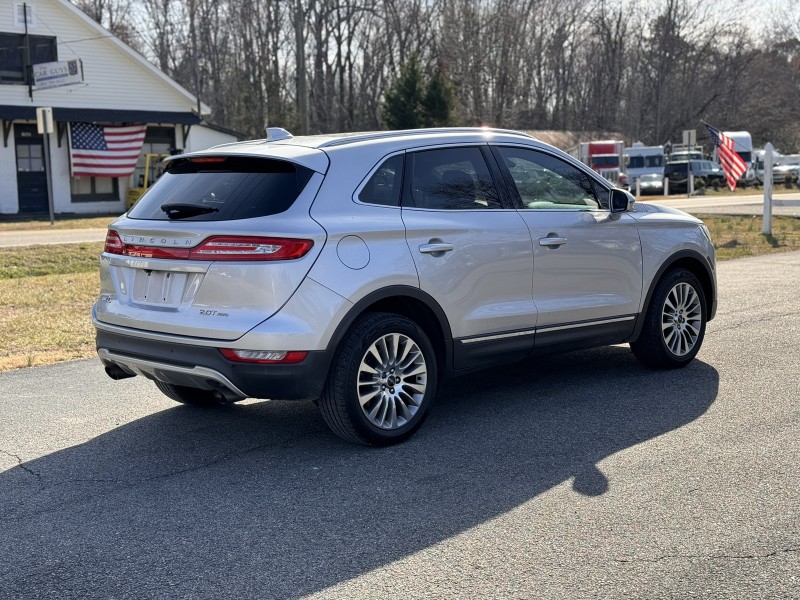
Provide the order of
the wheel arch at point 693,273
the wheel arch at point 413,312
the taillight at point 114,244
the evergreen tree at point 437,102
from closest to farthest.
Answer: the wheel arch at point 413,312
the taillight at point 114,244
the wheel arch at point 693,273
the evergreen tree at point 437,102

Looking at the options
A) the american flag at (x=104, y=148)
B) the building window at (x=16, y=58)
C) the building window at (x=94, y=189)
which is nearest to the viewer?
the building window at (x=16, y=58)

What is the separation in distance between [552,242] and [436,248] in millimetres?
1023

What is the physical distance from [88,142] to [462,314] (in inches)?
1124

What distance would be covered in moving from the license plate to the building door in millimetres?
27640

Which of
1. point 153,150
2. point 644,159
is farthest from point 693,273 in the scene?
point 644,159

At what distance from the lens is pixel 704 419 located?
19.5 ft

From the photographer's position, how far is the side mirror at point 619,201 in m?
6.78

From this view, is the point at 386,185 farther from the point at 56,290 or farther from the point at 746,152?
the point at 746,152

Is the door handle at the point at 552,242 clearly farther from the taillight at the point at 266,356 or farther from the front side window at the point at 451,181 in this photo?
the taillight at the point at 266,356

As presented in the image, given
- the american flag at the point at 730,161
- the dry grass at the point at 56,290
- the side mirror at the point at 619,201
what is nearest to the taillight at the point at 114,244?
the dry grass at the point at 56,290

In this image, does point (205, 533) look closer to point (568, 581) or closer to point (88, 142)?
point (568, 581)

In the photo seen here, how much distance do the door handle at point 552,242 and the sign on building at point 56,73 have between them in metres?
27.0

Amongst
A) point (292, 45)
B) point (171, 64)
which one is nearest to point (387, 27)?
point (292, 45)

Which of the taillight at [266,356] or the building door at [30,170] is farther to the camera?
the building door at [30,170]
